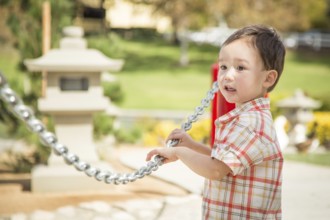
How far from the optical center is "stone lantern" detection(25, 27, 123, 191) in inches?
242

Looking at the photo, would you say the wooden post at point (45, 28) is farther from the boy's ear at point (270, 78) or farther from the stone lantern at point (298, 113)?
the stone lantern at point (298, 113)

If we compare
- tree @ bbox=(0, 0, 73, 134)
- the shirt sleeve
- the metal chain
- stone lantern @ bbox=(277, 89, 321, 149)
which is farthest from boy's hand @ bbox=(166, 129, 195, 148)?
stone lantern @ bbox=(277, 89, 321, 149)

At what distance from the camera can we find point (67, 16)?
770cm

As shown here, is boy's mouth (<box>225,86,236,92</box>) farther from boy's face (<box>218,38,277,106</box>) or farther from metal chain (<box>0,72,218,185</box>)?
metal chain (<box>0,72,218,185</box>)

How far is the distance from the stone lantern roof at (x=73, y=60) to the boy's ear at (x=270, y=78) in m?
4.12

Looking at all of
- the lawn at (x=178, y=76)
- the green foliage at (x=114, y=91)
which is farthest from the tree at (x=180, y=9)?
the green foliage at (x=114, y=91)

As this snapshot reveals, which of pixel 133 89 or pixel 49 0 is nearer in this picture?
pixel 49 0

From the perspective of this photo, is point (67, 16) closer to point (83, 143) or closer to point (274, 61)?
point (83, 143)

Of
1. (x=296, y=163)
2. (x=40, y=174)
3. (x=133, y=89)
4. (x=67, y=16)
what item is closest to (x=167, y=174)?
(x=40, y=174)

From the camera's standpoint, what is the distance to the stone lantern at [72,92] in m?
6.14

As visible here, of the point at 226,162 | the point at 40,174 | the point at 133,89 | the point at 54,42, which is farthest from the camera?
the point at 133,89

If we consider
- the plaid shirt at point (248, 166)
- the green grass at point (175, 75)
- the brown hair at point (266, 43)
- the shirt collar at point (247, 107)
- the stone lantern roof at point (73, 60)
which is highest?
the green grass at point (175, 75)

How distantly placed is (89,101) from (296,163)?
306 centimetres

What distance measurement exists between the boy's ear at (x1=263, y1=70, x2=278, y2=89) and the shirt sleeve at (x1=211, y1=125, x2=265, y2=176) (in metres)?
0.21
